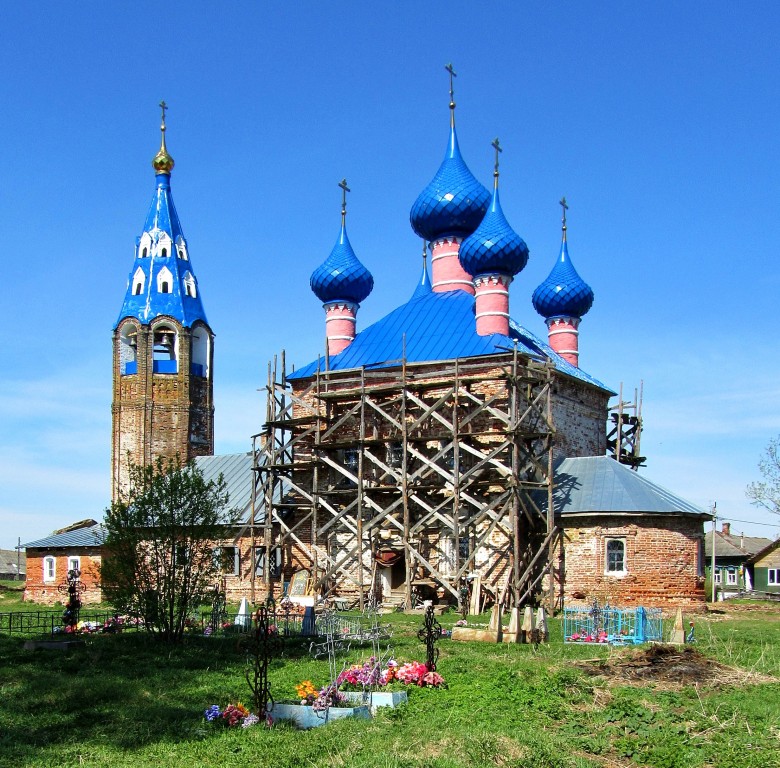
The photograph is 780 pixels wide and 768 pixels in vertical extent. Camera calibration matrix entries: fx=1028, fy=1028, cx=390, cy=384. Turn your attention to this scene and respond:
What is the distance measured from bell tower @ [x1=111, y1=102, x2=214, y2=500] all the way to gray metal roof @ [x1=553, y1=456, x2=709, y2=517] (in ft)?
48.2

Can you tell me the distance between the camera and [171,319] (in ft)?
114

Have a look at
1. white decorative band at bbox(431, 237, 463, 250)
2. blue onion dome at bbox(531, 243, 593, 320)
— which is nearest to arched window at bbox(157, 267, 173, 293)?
white decorative band at bbox(431, 237, 463, 250)

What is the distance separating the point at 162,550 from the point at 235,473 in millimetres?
14836

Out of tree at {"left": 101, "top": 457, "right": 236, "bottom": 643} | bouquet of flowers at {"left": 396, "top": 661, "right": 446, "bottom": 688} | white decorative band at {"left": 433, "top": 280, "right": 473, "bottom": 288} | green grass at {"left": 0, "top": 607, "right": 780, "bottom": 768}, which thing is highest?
white decorative band at {"left": 433, "top": 280, "right": 473, "bottom": 288}

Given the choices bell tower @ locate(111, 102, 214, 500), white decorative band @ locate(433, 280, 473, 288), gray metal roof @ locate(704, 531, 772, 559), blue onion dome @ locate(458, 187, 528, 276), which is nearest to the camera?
blue onion dome @ locate(458, 187, 528, 276)

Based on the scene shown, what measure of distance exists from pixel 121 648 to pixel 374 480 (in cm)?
1129

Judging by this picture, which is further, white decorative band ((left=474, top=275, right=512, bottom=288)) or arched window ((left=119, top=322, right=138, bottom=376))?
arched window ((left=119, top=322, right=138, bottom=376))

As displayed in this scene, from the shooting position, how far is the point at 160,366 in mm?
34875

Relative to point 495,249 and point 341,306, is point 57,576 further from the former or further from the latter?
point 495,249

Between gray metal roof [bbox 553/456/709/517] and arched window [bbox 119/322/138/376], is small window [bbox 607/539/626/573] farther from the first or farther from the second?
arched window [bbox 119/322/138/376]

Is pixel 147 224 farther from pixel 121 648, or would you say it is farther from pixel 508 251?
pixel 121 648

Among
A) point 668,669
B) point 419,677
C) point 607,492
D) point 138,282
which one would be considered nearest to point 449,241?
point 607,492

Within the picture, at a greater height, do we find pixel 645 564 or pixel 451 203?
pixel 451 203

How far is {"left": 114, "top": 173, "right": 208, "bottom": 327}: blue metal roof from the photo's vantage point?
114ft
